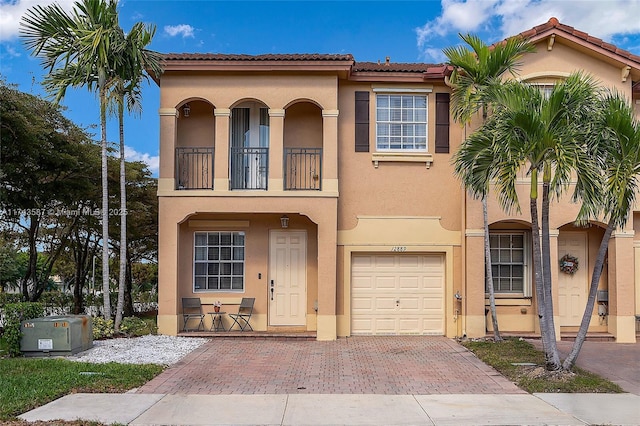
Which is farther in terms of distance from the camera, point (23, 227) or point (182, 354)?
point (23, 227)

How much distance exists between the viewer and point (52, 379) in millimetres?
9195

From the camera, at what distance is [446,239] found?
1482cm

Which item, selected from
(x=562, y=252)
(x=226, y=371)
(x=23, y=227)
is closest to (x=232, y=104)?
(x=226, y=371)

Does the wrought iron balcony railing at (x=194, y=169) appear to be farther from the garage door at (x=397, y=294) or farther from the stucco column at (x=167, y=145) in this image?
the garage door at (x=397, y=294)

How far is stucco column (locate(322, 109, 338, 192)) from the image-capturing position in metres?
14.3

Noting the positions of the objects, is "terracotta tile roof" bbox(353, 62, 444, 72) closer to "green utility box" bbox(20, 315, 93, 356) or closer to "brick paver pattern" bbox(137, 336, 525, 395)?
"brick paver pattern" bbox(137, 336, 525, 395)

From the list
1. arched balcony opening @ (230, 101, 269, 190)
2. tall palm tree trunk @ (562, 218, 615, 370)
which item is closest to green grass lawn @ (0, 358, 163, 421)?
arched balcony opening @ (230, 101, 269, 190)

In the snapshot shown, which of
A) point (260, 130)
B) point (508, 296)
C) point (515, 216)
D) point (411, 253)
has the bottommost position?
point (508, 296)

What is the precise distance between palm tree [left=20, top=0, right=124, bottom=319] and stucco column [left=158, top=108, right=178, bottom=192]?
53.3 inches

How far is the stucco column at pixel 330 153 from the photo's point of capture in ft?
47.0

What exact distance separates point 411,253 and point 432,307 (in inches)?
57.8

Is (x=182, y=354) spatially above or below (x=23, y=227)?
below

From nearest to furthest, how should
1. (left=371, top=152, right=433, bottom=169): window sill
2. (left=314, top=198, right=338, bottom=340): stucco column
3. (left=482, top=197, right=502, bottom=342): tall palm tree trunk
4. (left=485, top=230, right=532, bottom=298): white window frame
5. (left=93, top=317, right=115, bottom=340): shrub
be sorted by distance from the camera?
(left=93, top=317, right=115, bottom=340): shrub
(left=482, top=197, right=502, bottom=342): tall palm tree trunk
(left=314, top=198, right=338, bottom=340): stucco column
(left=371, top=152, right=433, bottom=169): window sill
(left=485, top=230, right=532, bottom=298): white window frame

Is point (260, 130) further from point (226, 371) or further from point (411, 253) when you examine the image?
point (226, 371)
